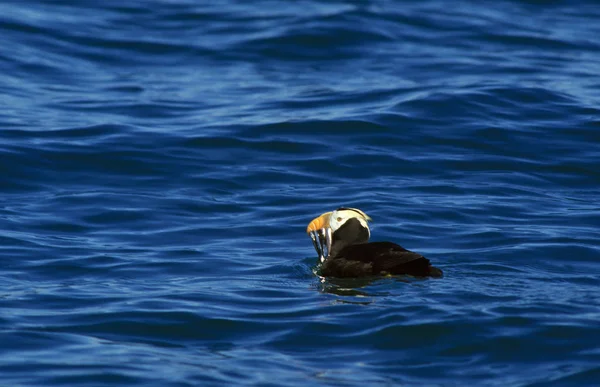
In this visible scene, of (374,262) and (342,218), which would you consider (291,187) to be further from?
(374,262)

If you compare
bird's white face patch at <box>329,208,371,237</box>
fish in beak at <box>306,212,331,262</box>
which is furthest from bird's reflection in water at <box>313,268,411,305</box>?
bird's white face patch at <box>329,208,371,237</box>

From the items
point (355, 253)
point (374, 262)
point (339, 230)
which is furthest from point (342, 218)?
point (374, 262)

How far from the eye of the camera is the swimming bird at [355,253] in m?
7.74

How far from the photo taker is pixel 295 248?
9.47m

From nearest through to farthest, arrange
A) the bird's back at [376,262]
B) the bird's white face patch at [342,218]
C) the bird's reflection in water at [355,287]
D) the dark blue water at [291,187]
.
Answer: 1. the dark blue water at [291,187]
2. the bird's reflection in water at [355,287]
3. the bird's back at [376,262]
4. the bird's white face patch at [342,218]

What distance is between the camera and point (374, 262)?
25.8 ft

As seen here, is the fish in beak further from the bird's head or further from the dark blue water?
the dark blue water

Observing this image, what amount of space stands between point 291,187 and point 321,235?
9.23 feet

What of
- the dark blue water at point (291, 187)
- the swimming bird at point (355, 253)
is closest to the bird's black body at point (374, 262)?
the swimming bird at point (355, 253)

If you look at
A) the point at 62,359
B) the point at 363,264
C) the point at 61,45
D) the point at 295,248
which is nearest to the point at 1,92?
the point at 61,45

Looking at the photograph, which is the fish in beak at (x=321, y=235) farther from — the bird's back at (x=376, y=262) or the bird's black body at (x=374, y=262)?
the bird's back at (x=376, y=262)

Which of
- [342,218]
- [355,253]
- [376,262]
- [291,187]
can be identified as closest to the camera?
[376,262]

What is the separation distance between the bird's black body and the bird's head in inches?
3.9

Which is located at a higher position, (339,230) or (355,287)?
(339,230)
